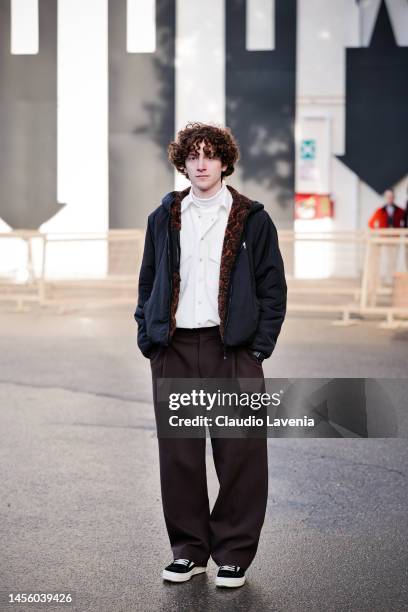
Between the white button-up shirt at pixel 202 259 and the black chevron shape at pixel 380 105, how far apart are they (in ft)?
62.8

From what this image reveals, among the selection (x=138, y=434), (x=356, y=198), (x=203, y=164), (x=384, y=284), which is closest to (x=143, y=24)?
(x=356, y=198)

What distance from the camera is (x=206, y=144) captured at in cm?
428

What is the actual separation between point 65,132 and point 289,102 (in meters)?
4.58

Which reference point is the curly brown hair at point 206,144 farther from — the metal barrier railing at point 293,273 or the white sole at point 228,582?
the metal barrier railing at point 293,273

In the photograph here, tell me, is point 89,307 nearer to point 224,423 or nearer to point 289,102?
point 289,102

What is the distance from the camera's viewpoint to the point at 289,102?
75.6ft

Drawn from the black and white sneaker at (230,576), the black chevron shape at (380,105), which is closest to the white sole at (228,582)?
the black and white sneaker at (230,576)

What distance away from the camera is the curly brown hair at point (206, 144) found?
429 cm

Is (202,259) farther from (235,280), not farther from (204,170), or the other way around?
(204,170)

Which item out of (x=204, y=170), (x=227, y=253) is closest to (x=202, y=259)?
(x=227, y=253)

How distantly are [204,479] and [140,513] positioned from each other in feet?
3.59

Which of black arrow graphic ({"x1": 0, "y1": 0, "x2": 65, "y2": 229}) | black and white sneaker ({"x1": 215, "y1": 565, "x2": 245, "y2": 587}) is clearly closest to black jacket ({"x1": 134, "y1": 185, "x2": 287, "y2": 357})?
black and white sneaker ({"x1": 215, "y1": 565, "x2": 245, "y2": 587})

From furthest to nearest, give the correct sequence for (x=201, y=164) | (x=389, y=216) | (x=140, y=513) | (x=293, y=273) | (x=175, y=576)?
1. (x=389, y=216)
2. (x=293, y=273)
3. (x=140, y=513)
4. (x=175, y=576)
5. (x=201, y=164)

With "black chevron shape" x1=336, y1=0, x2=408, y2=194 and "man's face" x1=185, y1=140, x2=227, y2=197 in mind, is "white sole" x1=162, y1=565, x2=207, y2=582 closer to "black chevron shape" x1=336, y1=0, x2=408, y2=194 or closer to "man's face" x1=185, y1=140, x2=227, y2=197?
"man's face" x1=185, y1=140, x2=227, y2=197
